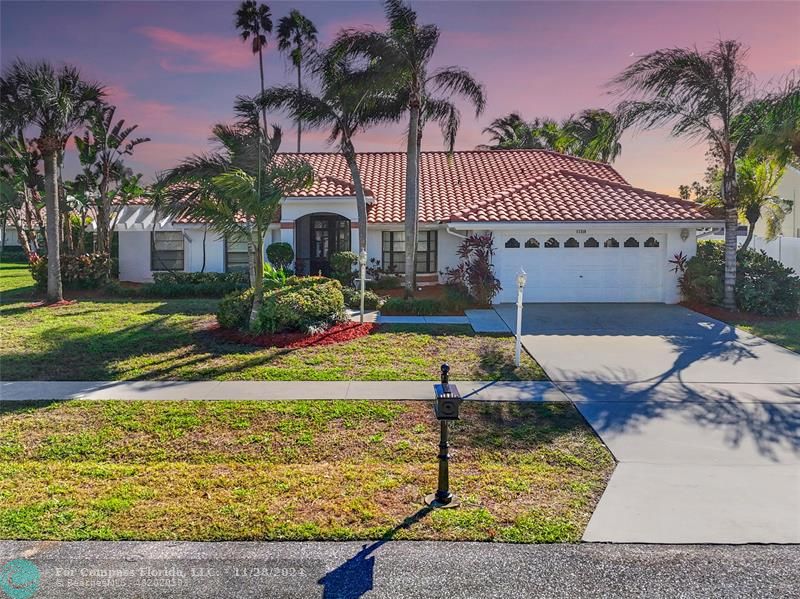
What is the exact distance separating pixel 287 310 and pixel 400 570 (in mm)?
8299

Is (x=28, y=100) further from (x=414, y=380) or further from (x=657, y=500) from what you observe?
(x=657, y=500)

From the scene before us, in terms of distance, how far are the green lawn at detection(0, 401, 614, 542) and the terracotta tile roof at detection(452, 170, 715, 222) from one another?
9582 millimetres

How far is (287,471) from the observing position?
5520 millimetres

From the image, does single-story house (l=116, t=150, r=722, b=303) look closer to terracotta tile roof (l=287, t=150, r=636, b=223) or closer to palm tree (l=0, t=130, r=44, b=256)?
terracotta tile roof (l=287, t=150, r=636, b=223)

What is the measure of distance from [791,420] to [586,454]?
3.09m

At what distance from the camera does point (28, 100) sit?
15.0 m

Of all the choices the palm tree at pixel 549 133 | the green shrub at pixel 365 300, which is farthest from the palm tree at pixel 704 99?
the palm tree at pixel 549 133

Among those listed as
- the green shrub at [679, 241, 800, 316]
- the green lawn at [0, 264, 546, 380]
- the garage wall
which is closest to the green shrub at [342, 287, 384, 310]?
the green lawn at [0, 264, 546, 380]

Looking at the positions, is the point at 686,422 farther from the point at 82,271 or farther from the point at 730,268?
the point at 82,271

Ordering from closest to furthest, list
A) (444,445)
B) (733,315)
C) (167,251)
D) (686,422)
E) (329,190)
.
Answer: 1. (444,445)
2. (686,422)
3. (733,315)
4. (329,190)
5. (167,251)

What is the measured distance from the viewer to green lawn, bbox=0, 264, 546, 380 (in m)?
9.09

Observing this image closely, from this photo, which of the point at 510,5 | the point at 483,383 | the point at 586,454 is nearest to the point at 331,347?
the point at 483,383

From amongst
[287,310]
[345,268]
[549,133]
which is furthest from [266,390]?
[549,133]

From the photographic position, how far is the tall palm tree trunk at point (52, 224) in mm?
15562
